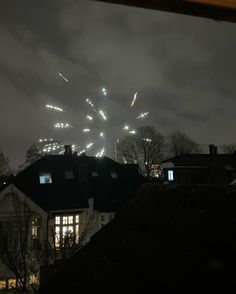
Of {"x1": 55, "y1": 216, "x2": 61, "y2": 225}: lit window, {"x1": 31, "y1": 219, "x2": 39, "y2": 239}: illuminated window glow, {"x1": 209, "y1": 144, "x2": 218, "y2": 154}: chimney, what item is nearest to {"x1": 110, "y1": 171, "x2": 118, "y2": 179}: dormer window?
{"x1": 55, "y1": 216, "x2": 61, "y2": 225}: lit window

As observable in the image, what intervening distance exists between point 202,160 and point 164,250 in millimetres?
40753

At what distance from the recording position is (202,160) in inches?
1666

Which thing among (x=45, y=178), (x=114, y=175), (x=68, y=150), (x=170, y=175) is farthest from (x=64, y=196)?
(x=170, y=175)

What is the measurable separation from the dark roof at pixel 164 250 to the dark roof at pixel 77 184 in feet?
75.4

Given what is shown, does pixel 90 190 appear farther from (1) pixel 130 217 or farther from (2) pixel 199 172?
(1) pixel 130 217

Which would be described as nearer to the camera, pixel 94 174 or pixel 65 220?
pixel 65 220

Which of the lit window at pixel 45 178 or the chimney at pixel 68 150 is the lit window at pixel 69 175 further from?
the chimney at pixel 68 150

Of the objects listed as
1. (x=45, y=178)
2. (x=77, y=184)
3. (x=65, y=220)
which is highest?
(x=45, y=178)

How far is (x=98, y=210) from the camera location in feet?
94.7

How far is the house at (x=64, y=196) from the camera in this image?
24.2m

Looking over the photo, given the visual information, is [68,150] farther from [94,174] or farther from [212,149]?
[212,149]

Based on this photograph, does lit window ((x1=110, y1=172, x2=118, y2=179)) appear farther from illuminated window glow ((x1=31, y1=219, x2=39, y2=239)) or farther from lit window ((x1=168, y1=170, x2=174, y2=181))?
lit window ((x1=168, y1=170, x2=174, y2=181))

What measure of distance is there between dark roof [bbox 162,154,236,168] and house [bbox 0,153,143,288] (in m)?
9.60

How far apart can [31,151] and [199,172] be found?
27.4 m
